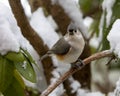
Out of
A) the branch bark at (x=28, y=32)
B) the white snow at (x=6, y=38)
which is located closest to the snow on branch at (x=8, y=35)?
the white snow at (x=6, y=38)

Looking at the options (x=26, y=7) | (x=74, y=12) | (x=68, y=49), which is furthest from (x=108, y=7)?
(x=26, y=7)

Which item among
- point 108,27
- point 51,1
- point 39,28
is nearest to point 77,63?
point 108,27

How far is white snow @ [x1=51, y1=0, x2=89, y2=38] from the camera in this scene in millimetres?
1296

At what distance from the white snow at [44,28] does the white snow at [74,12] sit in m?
0.09

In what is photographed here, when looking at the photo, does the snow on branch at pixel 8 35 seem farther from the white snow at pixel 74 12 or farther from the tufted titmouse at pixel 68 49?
the white snow at pixel 74 12

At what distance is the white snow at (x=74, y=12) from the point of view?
1296mm

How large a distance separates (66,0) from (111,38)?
54 centimetres

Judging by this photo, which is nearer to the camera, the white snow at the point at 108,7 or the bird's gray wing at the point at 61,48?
the bird's gray wing at the point at 61,48

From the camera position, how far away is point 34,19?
1284mm

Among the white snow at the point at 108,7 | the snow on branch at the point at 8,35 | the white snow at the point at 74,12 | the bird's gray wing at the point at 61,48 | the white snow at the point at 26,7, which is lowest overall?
the white snow at the point at 74,12

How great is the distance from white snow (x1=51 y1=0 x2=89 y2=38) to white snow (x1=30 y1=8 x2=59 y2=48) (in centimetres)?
9

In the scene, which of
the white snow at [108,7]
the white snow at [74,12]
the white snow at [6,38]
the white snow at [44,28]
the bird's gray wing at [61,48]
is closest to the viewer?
the white snow at [6,38]

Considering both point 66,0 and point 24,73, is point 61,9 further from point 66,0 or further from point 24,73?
point 24,73

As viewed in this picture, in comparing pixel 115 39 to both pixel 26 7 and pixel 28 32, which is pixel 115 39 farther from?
pixel 26 7
